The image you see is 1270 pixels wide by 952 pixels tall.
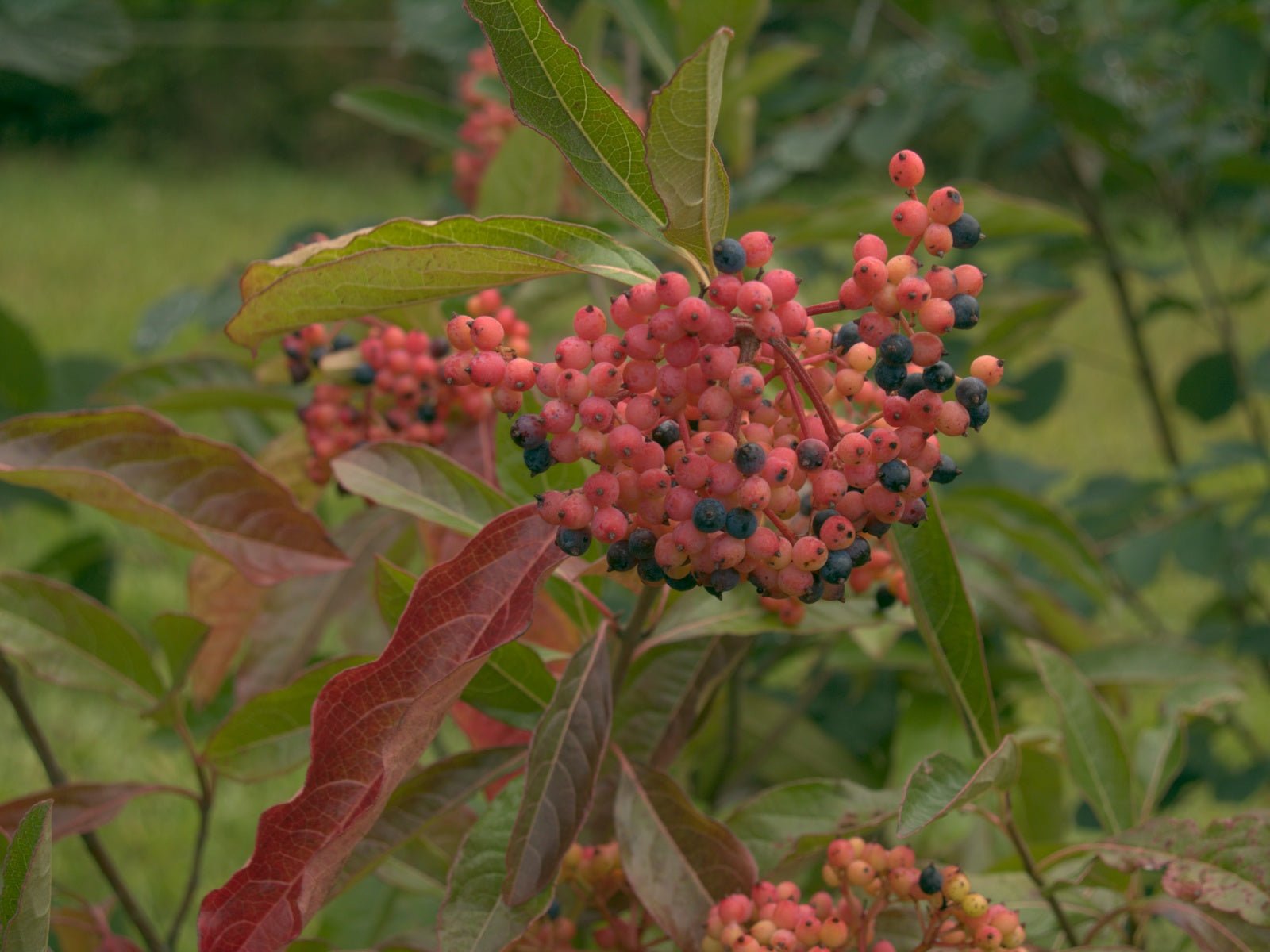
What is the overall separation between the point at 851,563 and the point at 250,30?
1145 cm

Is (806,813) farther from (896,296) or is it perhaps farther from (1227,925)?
(896,296)

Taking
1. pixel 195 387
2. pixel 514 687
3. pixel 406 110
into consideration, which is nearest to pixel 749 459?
pixel 514 687

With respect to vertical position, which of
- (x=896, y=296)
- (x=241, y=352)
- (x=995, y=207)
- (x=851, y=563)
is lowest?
(x=241, y=352)

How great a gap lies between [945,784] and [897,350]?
0.32 meters

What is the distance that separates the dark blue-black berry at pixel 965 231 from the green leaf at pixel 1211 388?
2.15 m

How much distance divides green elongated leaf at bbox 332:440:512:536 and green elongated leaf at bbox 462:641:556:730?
114 millimetres

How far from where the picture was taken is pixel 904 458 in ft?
2.69

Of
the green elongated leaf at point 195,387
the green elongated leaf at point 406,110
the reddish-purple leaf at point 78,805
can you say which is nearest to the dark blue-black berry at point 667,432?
the reddish-purple leaf at point 78,805

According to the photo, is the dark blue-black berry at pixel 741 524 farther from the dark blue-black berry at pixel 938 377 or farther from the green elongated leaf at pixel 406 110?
the green elongated leaf at pixel 406 110

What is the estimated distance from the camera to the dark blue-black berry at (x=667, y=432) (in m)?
0.83

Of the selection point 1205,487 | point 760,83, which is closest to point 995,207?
point 760,83

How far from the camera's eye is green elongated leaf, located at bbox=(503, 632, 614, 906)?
2.94 ft

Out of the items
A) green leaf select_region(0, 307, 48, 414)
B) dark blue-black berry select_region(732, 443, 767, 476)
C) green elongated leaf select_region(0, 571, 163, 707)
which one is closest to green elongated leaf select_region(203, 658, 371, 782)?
green elongated leaf select_region(0, 571, 163, 707)

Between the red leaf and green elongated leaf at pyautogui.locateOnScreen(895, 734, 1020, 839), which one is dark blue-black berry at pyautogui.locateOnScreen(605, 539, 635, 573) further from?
green elongated leaf at pyautogui.locateOnScreen(895, 734, 1020, 839)
